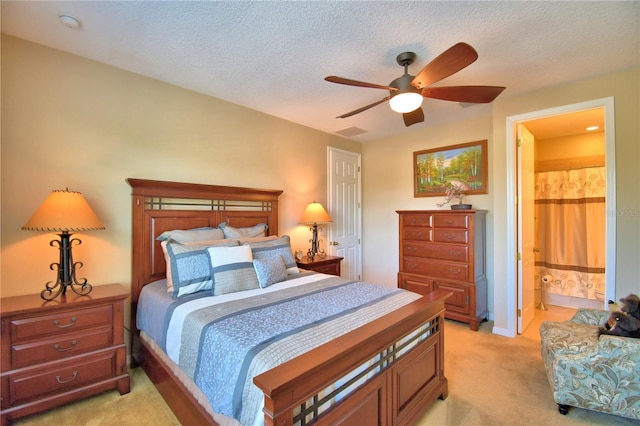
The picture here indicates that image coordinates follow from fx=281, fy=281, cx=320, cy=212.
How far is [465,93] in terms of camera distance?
7.28 ft

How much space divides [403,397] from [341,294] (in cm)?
77

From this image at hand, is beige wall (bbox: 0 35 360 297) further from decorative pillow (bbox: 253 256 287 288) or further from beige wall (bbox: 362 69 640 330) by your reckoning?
beige wall (bbox: 362 69 640 330)

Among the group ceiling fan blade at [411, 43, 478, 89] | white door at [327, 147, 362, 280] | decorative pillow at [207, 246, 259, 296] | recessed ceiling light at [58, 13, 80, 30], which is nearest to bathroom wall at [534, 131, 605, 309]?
white door at [327, 147, 362, 280]

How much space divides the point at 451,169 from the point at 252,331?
372 cm

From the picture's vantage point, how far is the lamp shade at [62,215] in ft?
6.41

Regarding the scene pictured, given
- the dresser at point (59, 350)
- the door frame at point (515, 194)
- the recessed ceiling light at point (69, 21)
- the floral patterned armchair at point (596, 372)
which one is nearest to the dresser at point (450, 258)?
the door frame at point (515, 194)

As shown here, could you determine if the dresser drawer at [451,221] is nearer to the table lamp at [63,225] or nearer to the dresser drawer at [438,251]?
the dresser drawer at [438,251]

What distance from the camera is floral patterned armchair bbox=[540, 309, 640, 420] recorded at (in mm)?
1750

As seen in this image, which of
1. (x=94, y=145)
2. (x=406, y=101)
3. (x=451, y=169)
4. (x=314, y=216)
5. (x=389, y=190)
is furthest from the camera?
(x=389, y=190)

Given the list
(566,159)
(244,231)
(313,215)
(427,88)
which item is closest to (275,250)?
(244,231)

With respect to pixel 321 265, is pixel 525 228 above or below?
above

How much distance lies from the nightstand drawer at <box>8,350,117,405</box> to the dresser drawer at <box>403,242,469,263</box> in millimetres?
3443

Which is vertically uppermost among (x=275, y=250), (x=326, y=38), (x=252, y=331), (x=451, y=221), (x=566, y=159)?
(x=326, y=38)

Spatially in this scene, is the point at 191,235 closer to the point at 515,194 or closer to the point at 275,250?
the point at 275,250
